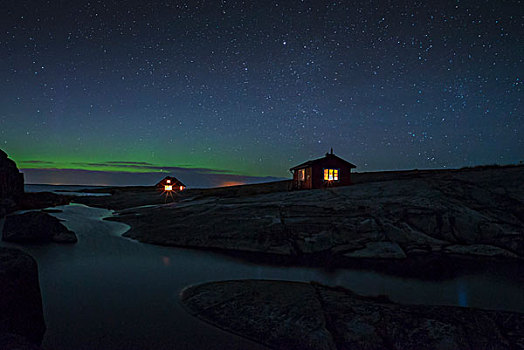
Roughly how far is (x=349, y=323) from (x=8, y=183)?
5419 centimetres

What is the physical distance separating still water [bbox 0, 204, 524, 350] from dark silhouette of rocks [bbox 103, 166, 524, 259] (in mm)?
2420

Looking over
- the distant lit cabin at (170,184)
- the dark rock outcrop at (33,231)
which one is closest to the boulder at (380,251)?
the dark rock outcrop at (33,231)

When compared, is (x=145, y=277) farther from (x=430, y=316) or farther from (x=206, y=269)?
(x=430, y=316)

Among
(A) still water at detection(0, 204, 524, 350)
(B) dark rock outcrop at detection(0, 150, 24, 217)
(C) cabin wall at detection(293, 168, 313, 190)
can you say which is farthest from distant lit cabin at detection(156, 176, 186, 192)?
(A) still water at detection(0, 204, 524, 350)

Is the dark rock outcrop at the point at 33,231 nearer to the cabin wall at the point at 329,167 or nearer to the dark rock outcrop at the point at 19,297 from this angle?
the dark rock outcrop at the point at 19,297

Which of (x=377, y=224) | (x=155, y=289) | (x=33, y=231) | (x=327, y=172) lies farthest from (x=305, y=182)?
(x=155, y=289)

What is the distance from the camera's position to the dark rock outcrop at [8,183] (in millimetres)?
38456

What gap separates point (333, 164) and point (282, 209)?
18088mm

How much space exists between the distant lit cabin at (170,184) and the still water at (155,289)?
4619 cm

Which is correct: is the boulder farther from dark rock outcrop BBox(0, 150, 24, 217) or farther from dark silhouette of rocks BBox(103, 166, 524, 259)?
dark rock outcrop BBox(0, 150, 24, 217)

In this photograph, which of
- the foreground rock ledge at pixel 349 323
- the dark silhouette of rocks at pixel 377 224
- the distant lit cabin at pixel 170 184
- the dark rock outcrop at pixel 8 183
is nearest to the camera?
the foreground rock ledge at pixel 349 323

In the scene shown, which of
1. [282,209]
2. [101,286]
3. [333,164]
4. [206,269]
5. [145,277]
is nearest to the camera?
[101,286]

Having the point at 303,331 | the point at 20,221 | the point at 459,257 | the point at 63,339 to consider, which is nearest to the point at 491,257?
the point at 459,257

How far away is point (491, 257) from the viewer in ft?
47.9
